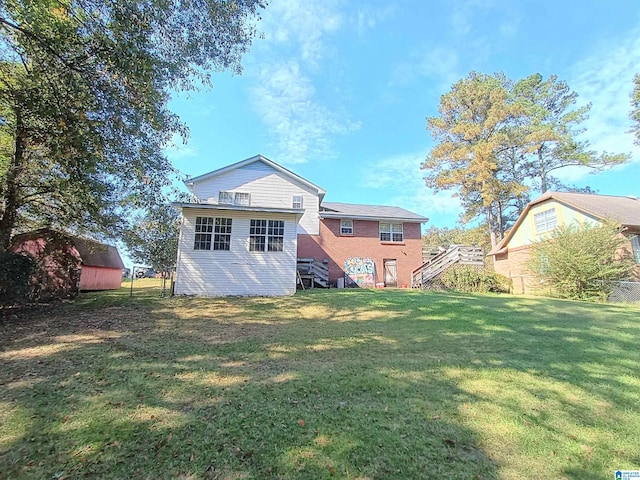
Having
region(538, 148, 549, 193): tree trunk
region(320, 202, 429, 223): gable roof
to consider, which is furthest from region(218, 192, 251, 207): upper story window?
region(538, 148, 549, 193): tree trunk

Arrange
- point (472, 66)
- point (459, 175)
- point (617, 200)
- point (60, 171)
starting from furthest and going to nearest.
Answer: point (472, 66), point (459, 175), point (617, 200), point (60, 171)

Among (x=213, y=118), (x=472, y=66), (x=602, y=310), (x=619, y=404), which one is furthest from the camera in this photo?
(x=472, y=66)

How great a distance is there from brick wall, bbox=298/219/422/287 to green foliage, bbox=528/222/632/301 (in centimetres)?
764

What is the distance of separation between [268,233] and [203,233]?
9.20 feet

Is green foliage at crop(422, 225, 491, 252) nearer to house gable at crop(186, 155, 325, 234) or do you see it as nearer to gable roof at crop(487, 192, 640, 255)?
gable roof at crop(487, 192, 640, 255)

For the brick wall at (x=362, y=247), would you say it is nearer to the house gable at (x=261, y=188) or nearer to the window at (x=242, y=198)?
the house gable at (x=261, y=188)

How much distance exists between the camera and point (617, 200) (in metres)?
21.3

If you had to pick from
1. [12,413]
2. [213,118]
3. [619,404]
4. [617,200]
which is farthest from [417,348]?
[617,200]

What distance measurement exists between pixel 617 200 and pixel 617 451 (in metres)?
26.4

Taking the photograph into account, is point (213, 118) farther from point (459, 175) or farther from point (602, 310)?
point (459, 175)

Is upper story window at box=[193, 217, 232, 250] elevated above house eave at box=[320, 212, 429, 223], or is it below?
below

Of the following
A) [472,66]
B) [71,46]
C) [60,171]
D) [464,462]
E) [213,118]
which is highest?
[472,66]

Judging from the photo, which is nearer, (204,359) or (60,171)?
(204,359)

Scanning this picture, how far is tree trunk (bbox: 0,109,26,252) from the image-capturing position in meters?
8.55
